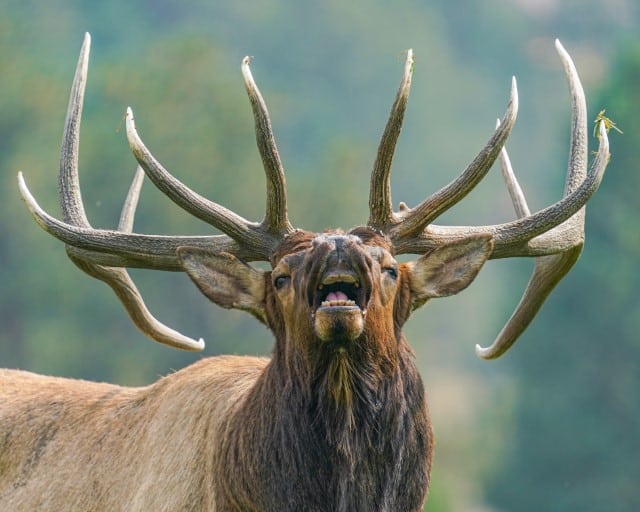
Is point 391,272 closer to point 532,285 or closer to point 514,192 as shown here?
point 532,285

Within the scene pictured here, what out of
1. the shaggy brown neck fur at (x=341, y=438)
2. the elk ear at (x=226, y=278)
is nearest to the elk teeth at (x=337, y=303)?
the shaggy brown neck fur at (x=341, y=438)

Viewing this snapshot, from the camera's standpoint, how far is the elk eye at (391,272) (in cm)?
893

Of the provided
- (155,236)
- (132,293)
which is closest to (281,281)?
(155,236)

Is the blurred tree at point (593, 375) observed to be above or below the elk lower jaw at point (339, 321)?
above

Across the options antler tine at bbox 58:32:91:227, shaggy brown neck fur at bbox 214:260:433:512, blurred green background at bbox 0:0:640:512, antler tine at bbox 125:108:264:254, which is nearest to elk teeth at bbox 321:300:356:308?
shaggy brown neck fur at bbox 214:260:433:512

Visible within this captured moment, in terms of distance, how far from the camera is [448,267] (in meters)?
9.42

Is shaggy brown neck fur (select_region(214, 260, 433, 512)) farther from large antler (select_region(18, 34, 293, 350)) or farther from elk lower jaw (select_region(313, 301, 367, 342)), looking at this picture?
large antler (select_region(18, 34, 293, 350))

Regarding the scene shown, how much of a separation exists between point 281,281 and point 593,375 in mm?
47210

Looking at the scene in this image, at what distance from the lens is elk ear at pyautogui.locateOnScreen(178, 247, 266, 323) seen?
941cm

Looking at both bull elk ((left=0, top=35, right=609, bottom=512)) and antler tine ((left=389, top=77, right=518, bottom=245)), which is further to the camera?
antler tine ((left=389, top=77, right=518, bottom=245))

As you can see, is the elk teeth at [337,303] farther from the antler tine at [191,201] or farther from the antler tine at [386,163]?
the antler tine at [191,201]

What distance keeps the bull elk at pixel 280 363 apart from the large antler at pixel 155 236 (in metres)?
0.01

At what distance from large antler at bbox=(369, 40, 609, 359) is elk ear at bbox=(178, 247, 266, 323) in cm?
75

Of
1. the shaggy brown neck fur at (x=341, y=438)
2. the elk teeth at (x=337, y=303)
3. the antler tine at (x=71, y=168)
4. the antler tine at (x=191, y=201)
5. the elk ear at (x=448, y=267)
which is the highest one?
the antler tine at (x=71, y=168)
